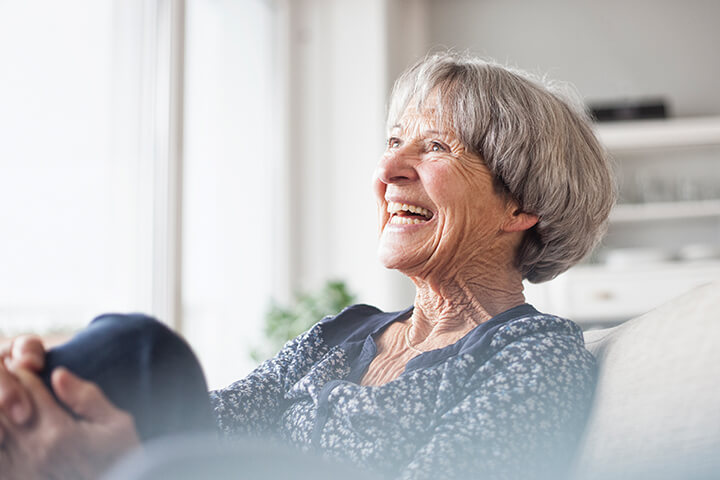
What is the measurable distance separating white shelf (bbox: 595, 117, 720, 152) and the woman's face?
3358mm

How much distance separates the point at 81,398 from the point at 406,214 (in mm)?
657

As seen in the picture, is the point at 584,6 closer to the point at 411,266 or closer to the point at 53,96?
the point at 53,96

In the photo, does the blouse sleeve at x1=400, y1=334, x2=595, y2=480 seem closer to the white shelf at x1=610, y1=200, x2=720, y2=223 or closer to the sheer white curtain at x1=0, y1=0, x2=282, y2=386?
the sheer white curtain at x1=0, y1=0, x2=282, y2=386

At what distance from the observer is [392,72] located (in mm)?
4520

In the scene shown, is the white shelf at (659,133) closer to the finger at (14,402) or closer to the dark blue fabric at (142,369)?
the dark blue fabric at (142,369)

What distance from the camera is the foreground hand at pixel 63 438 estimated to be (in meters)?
0.66

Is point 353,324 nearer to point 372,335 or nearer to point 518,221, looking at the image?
point 372,335

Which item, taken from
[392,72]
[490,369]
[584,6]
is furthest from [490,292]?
[584,6]

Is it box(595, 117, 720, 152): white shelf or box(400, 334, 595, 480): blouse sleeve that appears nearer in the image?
box(400, 334, 595, 480): blouse sleeve

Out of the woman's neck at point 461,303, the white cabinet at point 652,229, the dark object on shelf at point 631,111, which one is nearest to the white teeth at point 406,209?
the woman's neck at point 461,303

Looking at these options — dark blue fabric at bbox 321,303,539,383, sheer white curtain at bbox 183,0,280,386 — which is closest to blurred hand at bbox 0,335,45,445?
dark blue fabric at bbox 321,303,539,383

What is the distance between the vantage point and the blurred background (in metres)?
2.47

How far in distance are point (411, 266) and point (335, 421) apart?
0.31 m

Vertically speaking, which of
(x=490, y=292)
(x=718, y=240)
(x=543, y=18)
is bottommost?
(x=718, y=240)
